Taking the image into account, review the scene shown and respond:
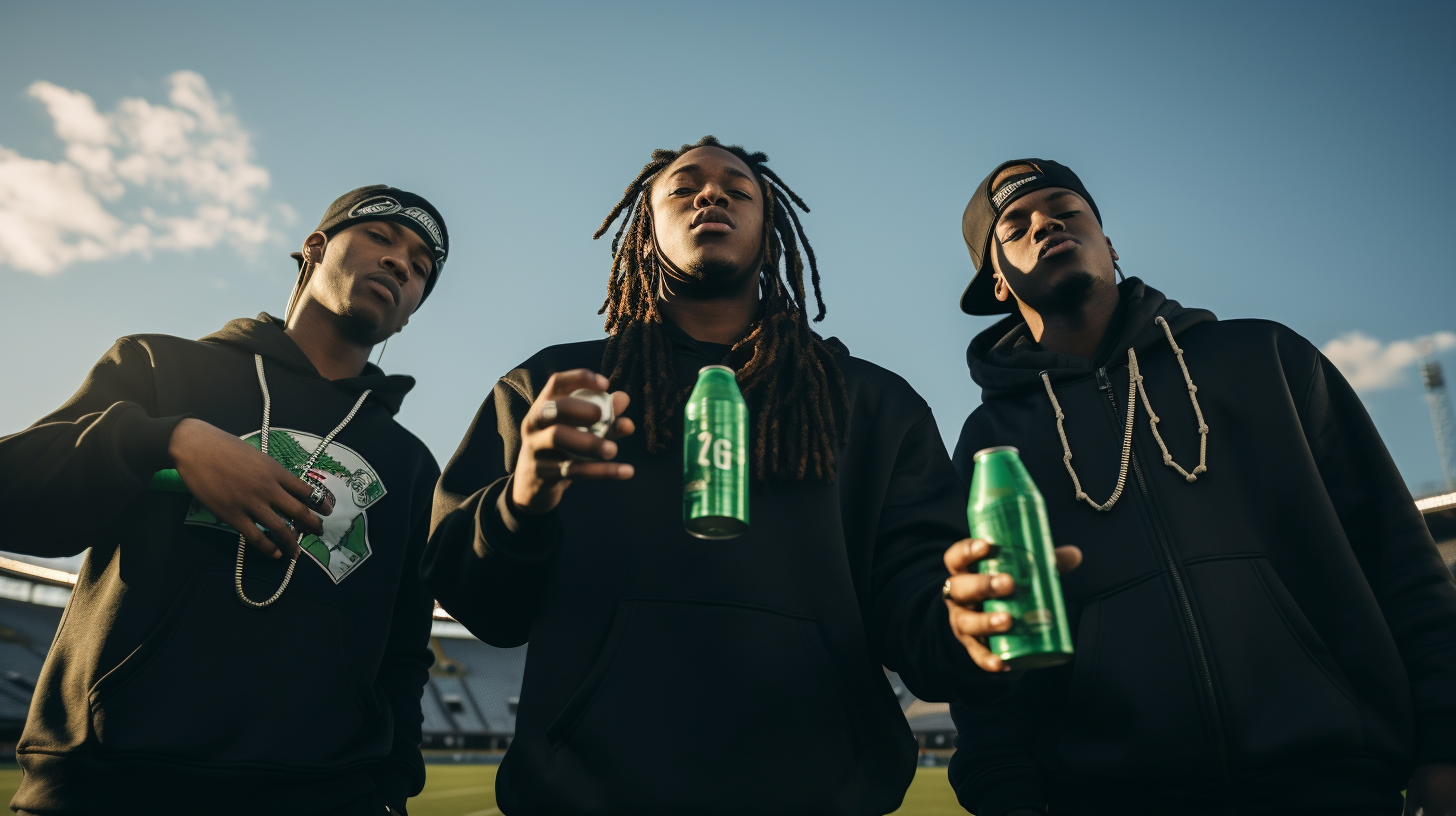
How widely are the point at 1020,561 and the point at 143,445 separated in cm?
258

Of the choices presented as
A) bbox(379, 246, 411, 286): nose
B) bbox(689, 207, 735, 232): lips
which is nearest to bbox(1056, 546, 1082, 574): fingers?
bbox(689, 207, 735, 232): lips

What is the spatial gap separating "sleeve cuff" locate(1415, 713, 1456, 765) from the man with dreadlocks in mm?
1517

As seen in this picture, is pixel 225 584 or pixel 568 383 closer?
pixel 568 383

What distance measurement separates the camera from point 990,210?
3619 millimetres

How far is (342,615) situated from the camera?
9.57 feet

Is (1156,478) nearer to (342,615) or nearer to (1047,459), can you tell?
(1047,459)

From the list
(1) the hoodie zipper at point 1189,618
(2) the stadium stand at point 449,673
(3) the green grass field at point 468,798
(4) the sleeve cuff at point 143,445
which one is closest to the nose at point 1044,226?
(1) the hoodie zipper at point 1189,618

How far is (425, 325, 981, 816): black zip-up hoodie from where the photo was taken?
6.14ft

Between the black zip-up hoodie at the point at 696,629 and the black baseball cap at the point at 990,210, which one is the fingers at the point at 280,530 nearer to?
the black zip-up hoodie at the point at 696,629

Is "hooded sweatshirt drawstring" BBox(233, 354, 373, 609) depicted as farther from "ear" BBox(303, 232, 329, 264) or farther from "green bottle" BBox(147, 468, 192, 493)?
"ear" BBox(303, 232, 329, 264)

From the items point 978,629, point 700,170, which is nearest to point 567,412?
point 978,629

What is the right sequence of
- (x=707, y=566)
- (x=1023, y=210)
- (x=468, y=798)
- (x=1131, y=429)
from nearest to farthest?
(x=707, y=566)
(x=1131, y=429)
(x=1023, y=210)
(x=468, y=798)

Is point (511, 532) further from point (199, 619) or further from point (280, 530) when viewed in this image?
point (199, 619)

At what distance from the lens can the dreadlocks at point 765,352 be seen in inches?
91.5
